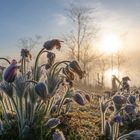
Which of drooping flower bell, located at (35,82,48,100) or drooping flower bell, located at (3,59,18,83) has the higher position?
drooping flower bell, located at (3,59,18,83)

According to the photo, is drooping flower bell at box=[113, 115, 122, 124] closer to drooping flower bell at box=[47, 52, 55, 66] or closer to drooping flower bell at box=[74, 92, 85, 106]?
drooping flower bell at box=[74, 92, 85, 106]

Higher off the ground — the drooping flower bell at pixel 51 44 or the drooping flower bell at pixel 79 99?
the drooping flower bell at pixel 51 44

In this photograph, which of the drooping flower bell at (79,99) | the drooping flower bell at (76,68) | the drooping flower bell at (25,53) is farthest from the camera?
the drooping flower bell at (25,53)

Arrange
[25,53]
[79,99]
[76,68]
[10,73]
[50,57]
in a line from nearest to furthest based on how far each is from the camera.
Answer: [10,73] → [76,68] → [79,99] → [25,53] → [50,57]

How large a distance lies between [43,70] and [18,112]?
68 centimetres

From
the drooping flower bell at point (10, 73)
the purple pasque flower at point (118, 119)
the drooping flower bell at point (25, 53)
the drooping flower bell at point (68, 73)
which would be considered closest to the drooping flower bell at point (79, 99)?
the drooping flower bell at point (68, 73)

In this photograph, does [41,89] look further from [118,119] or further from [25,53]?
[25,53]

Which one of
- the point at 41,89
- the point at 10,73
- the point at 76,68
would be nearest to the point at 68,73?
the point at 76,68

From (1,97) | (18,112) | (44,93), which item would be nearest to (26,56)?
(1,97)

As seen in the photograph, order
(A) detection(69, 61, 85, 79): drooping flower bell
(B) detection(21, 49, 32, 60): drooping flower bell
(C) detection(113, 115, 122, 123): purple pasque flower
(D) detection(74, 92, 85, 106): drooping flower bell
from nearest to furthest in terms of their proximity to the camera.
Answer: (A) detection(69, 61, 85, 79): drooping flower bell, (C) detection(113, 115, 122, 123): purple pasque flower, (D) detection(74, 92, 85, 106): drooping flower bell, (B) detection(21, 49, 32, 60): drooping flower bell

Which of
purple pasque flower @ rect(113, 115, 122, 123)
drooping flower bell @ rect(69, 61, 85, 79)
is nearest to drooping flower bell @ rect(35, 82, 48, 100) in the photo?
drooping flower bell @ rect(69, 61, 85, 79)

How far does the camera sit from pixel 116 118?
345cm

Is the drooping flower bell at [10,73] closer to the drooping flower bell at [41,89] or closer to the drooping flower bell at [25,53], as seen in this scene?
the drooping flower bell at [41,89]

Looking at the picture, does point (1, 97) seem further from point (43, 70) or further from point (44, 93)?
point (44, 93)
